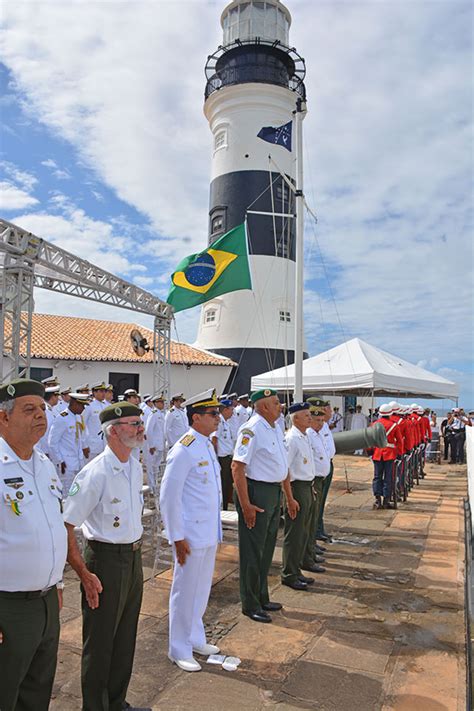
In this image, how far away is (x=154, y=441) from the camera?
11.5 metres

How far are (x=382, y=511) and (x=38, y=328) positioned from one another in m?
19.4

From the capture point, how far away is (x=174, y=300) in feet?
43.0

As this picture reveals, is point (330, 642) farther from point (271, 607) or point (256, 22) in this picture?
point (256, 22)

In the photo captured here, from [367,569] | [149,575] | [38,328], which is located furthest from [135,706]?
[38,328]

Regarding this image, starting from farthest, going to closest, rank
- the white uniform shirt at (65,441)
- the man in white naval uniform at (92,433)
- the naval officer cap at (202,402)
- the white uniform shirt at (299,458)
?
the man in white naval uniform at (92,433) < the white uniform shirt at (65,441) < the white uniform shirt at (299,458) < the naval officer cap at (202,402)

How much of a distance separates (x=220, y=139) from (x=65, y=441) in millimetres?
17674

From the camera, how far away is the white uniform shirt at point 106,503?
9.57ft

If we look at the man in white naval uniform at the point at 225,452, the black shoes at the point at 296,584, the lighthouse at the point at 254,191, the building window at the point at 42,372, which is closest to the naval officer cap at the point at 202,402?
the black shoes at the point at 296,584

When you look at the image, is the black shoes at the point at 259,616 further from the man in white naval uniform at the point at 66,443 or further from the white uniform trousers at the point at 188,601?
the man in white naval uniform at the point at 66,443

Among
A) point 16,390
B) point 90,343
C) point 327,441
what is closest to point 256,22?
point 90,343

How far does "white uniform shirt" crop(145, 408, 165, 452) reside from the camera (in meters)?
11.5

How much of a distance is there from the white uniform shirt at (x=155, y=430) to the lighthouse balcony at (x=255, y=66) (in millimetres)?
15674

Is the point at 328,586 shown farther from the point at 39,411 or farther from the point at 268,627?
the point at 39,411

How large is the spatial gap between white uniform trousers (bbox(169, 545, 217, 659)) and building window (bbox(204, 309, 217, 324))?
751 inches
